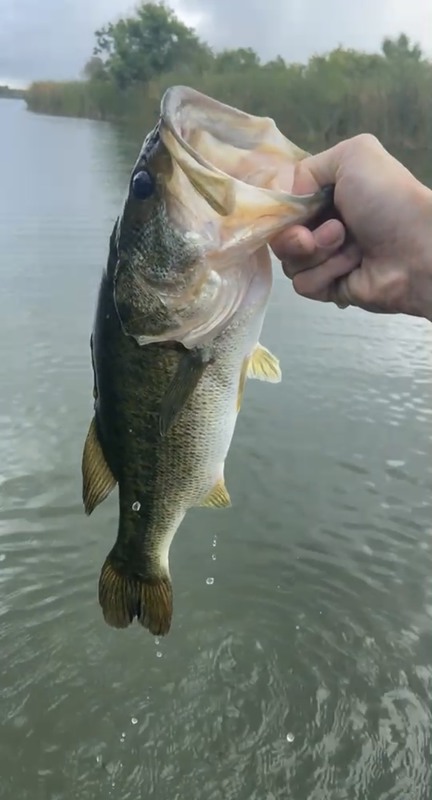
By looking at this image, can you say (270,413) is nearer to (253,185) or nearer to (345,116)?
(253,185)

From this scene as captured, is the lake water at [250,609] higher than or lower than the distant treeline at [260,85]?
lower

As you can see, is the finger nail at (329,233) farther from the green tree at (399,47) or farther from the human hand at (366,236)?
the green tree at (399,47)

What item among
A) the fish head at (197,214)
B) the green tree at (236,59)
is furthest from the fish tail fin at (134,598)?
the green tree at (236,59)

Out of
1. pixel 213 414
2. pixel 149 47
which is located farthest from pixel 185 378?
pixel 149 47

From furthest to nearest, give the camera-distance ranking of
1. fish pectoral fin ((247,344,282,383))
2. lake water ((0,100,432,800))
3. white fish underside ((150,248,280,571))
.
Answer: lake water ((0,100,432,800)), fish pectoral fin ((247,344,282,383)), white fish underside ((150,248,280,571))

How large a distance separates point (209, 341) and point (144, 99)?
3459 cm

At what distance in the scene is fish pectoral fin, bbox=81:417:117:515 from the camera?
2035 mm

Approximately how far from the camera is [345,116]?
64.1ft

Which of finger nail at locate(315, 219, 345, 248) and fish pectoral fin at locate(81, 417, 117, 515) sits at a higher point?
finger nail at locate(315, 219, 345, 248)

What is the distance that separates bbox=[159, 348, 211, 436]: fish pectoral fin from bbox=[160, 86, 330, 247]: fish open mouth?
24 centimetres

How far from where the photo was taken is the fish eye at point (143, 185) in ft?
5.38

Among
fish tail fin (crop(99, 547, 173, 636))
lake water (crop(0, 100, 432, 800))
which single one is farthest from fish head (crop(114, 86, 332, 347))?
lake water (crop(0, 100, 432, 800))

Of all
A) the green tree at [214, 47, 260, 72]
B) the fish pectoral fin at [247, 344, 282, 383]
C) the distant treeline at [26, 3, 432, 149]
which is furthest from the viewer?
the green tree at [214, 47, 260, 72]

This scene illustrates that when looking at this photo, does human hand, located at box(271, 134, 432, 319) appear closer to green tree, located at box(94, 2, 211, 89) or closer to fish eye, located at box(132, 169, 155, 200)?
fish eye, located at box(132, 169, 155, 200)
